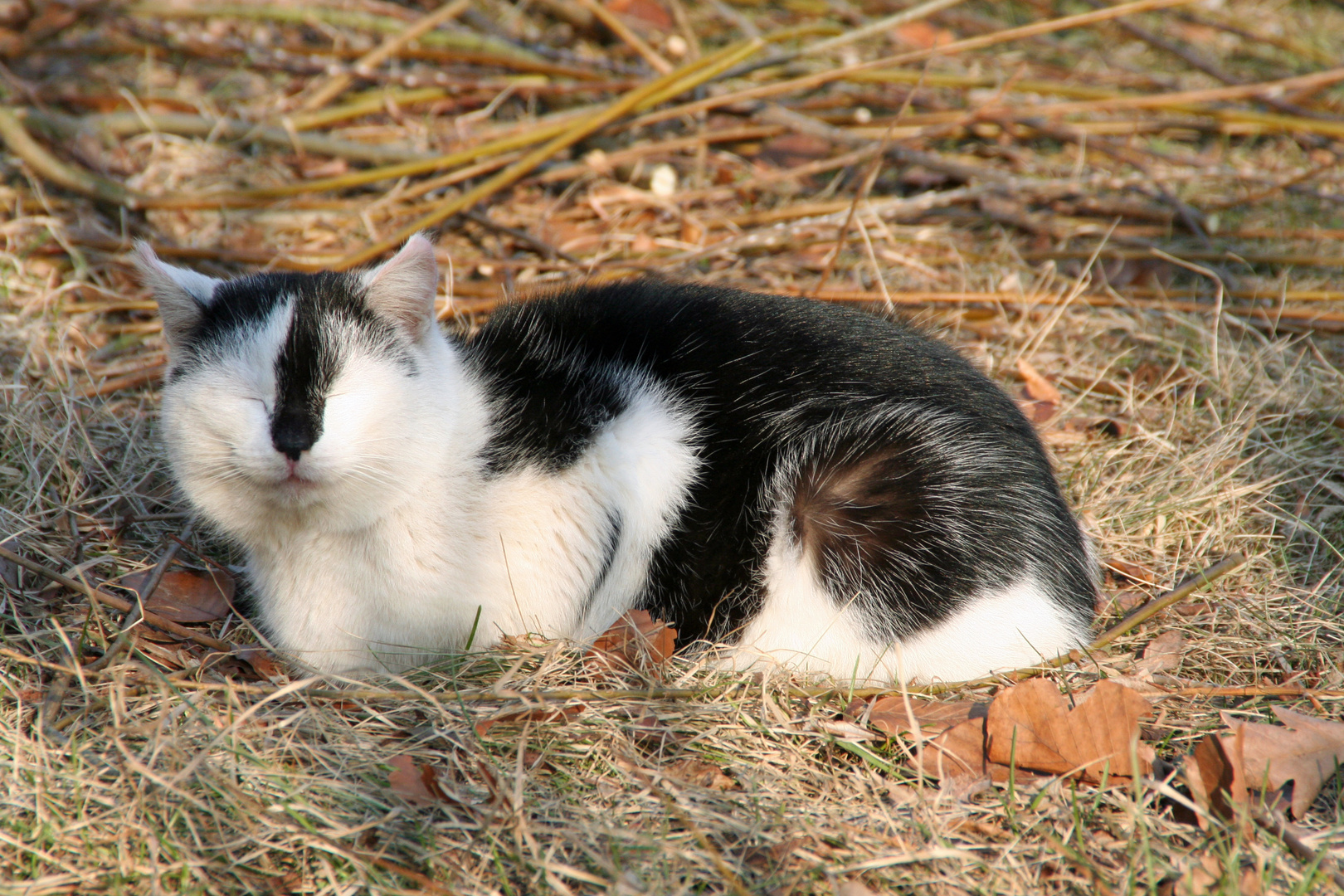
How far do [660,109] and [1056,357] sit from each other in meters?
1.98

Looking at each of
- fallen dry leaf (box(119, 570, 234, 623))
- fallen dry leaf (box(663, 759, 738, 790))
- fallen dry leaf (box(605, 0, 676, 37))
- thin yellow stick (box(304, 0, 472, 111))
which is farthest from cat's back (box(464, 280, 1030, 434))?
fallen dry leaf (box(605, 0, 676, 37))

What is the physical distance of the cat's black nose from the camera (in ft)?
5.75

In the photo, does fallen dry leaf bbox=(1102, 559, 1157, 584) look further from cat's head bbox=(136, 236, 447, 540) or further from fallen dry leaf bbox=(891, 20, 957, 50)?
fallen dry leaf bbox=(891, 20, 957, 50)

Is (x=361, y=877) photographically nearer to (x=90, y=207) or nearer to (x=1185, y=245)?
(x=90, y=207)

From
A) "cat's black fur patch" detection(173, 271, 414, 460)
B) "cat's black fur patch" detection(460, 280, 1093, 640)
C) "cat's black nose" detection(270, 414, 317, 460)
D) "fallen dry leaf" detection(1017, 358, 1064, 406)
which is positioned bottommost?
"fallen dry leaf" detection(1017, 358, 1064, 406)

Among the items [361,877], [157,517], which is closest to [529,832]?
[361,877]

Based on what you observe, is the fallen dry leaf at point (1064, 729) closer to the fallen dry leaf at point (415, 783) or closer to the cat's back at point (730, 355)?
the cat's back at point (730, 355)

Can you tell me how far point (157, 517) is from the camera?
2.56m

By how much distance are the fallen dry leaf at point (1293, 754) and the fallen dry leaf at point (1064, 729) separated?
17cm

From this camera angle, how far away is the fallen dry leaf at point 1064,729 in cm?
183

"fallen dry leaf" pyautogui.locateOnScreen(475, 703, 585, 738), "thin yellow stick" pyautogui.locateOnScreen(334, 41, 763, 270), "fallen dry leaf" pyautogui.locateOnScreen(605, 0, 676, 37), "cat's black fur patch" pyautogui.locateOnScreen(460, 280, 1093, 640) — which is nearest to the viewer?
"fallen dry leaf" pyautogui.locateOnScreen(475, 703, 585, 738)

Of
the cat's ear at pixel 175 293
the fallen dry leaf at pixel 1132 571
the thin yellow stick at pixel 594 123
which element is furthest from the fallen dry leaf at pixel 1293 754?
the thin yellow stick at pixel 594 123

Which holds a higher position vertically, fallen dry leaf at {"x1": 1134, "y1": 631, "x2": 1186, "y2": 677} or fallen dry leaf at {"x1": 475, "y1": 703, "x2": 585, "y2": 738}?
fallen dry leaf at {"x1": 475, "y1": 703, "x2": 585, "y2": 738}

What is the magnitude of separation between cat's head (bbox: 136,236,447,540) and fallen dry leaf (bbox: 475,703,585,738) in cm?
49
